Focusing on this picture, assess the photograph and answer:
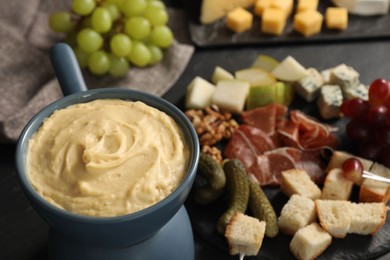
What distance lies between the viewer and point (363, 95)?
1.85m

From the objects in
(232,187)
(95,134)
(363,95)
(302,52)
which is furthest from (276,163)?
(95,134)

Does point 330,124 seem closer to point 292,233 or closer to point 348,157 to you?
point 348,157

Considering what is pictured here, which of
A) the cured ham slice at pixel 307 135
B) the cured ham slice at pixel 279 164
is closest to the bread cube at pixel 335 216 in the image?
the cured ham slice at pixel 279 164

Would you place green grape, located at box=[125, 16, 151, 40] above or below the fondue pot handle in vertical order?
below

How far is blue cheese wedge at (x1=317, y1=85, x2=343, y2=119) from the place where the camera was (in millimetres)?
1823

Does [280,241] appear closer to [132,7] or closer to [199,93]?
[199,93]

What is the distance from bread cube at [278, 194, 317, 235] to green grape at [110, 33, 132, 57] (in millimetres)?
731

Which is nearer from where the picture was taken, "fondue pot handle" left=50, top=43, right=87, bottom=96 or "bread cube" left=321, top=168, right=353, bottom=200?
"fondue pot handle" left=50, top=43, right=87, bottom=96

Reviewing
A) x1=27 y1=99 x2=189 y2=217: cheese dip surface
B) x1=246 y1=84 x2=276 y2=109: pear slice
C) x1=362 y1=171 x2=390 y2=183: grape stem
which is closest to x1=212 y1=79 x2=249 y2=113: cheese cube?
x1=246 y1=84 x2=276 y2=109: pear slice

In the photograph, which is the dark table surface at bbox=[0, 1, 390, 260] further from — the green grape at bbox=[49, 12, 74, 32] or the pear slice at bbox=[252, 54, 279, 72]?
the green grape at bbox=[49, 12, 74, 32]

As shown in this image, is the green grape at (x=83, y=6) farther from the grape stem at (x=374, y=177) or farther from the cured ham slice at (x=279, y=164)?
the grape stem at (x=374, y=177)

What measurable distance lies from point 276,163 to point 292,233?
9.5 inches

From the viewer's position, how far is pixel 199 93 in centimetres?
187

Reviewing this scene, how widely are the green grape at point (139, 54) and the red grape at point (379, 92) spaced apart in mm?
733
